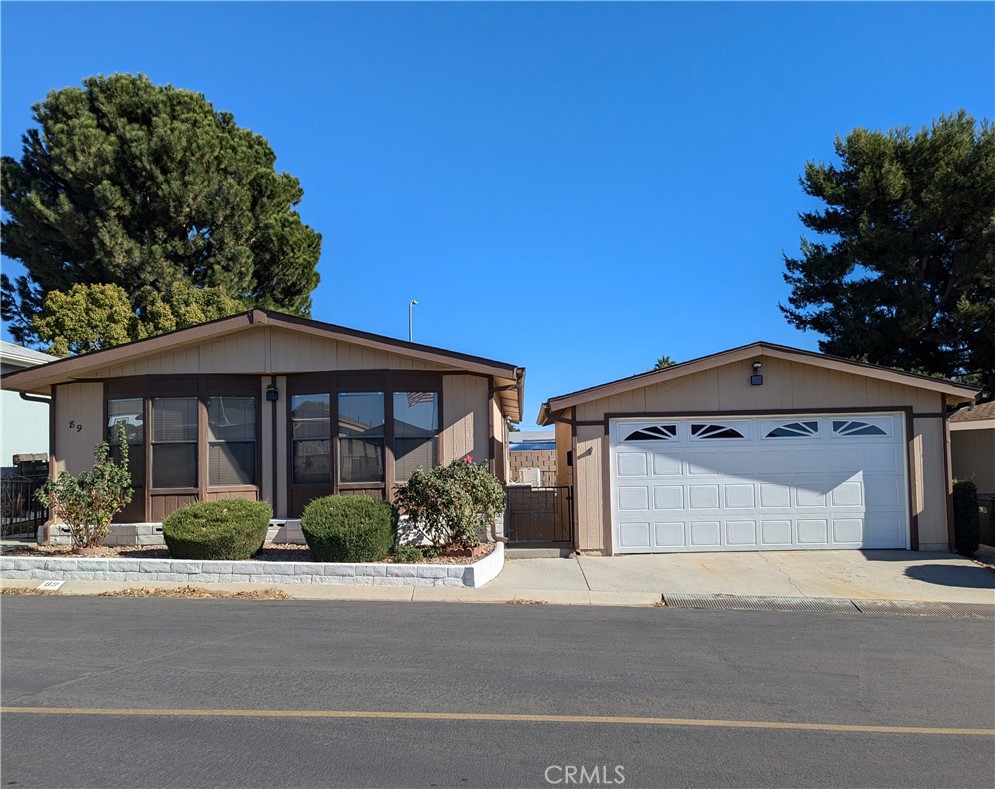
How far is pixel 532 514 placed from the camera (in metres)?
13.7

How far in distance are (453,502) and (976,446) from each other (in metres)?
11.7

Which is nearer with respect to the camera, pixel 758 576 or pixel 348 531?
pixel 348 531

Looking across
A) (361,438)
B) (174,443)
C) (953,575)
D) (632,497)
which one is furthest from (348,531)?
(953,575)

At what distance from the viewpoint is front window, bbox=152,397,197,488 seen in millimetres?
13578

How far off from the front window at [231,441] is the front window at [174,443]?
28 centimetres

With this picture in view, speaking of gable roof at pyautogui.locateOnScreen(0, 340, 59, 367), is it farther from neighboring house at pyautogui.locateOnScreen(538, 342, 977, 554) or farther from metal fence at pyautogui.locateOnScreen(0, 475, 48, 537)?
neighboring house at pyautogui.locateOnScreen(538, 342, 977, 554)

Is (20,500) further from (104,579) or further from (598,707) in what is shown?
(598,707)

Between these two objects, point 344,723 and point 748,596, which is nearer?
point 344,723

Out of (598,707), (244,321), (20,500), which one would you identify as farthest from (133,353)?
(598,707)

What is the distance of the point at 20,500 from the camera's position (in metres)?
14.9

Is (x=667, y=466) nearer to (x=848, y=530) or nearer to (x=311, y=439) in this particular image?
(x=848, y=530)

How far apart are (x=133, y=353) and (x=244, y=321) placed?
1.99 metres

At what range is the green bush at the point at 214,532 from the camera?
1100 cm

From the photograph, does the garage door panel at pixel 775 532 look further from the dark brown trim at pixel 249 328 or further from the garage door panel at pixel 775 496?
the dark brown trim at pixel 249 328
